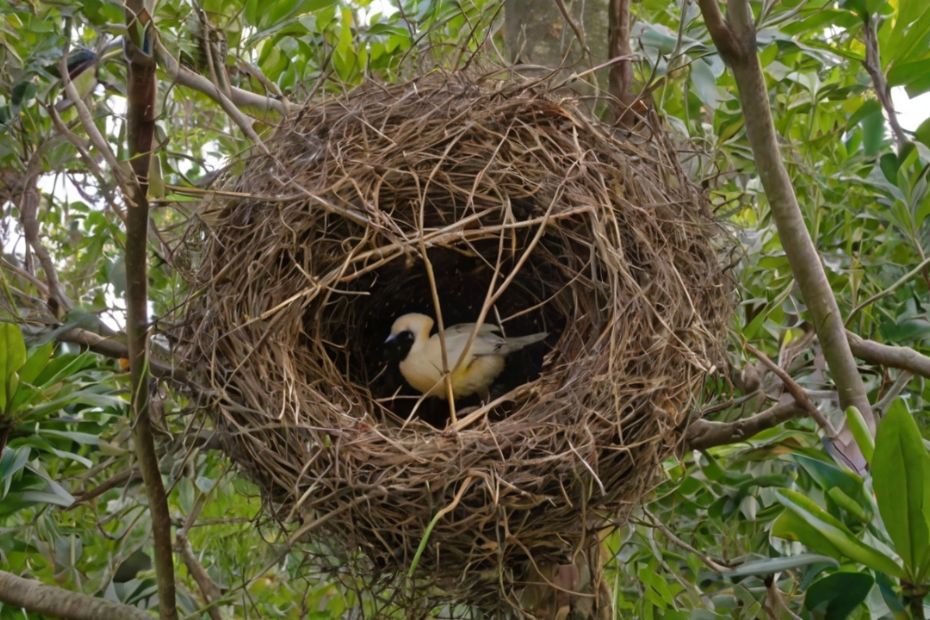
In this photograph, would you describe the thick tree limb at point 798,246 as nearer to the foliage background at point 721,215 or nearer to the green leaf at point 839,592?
the foliage background at point 721,215

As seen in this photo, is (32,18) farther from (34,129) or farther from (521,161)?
(521,161)

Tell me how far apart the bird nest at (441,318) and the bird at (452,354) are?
13 cm

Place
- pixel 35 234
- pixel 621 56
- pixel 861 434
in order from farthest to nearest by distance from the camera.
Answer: pixel 35 234 → pixel 621 56 → pixel 861 434

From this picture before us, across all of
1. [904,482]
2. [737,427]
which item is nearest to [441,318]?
[737,427]

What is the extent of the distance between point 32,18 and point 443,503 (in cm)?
147

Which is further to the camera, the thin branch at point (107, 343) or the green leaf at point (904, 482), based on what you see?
the thin branch at point (107, 343)

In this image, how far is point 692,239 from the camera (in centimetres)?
237

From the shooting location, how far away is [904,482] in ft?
5.11

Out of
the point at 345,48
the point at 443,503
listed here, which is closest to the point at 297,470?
the point at 443,503

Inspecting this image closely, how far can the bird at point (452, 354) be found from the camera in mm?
2814

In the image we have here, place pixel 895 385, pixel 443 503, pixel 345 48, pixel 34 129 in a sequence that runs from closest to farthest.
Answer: pixel 443 503, pixel 895 385, pixel 34 129, pixel 345 48

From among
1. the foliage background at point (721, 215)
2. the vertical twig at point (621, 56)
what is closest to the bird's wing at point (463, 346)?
the foliage background at point (721, 215)

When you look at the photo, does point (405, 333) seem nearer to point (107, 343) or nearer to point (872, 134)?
point (107, 343)

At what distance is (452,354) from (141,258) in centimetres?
116
